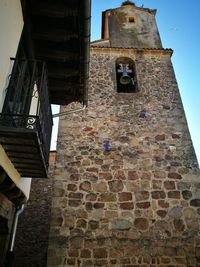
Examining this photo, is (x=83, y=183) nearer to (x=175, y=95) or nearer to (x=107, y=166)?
(x=107, y=166)

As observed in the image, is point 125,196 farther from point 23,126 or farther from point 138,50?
point 138,50

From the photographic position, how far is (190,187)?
5.62 m

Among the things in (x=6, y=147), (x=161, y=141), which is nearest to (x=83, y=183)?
(x=161, y=141)

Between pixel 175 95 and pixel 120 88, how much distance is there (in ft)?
5.68

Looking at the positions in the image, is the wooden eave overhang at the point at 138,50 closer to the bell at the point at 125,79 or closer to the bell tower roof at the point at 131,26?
the bell tower roof at the point at 131,26

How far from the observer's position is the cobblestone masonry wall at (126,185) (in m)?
4.87

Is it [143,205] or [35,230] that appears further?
[35,230]

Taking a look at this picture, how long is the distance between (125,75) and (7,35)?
4.76 m

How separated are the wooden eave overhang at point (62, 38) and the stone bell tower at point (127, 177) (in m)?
1.68

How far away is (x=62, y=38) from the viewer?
411 cm

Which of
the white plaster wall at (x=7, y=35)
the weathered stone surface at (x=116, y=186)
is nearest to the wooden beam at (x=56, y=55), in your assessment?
the white plaster wall at (x=7, y=35)

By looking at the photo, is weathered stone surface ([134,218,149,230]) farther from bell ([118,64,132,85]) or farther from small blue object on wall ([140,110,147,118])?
bell ([118,64,132,85])

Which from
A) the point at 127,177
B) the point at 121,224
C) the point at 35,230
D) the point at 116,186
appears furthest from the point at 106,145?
the point at 35,230

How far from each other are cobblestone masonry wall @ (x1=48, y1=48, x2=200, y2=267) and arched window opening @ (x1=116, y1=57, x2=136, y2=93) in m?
0.36
